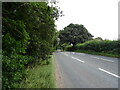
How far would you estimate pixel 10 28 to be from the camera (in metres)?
4.29

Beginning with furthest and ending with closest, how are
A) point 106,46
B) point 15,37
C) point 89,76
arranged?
point 106,46, point 89,76, point 15,37

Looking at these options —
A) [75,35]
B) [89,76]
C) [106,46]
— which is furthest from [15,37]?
[75,35]

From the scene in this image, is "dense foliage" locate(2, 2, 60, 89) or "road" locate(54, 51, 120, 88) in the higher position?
"dense foliage" locate(2, 2, 60, 89)

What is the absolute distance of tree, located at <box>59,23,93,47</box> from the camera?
59.4 metres

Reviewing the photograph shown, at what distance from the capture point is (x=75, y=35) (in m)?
60.3

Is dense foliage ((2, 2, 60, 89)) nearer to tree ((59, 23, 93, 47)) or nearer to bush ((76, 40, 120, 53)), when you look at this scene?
bush ((76, 40, 120, 53))

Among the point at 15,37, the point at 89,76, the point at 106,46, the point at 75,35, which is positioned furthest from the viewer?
the point at 75,35

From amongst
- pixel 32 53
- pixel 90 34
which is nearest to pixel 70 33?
pixel 90 34

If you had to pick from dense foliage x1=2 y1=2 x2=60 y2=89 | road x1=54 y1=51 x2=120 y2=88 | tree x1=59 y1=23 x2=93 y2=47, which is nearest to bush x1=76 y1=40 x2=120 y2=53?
road x1=54 y1=51 x2=120 y2=88

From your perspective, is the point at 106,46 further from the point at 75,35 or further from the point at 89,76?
the point at 75,35

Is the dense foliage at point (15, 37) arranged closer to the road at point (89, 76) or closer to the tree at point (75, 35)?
the road at point (89, 76)

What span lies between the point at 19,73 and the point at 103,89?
3241 millimetres

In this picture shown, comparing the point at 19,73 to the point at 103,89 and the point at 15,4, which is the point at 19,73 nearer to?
the point at 15,4

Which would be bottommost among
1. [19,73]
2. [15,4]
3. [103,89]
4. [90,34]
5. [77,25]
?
[103,89]
